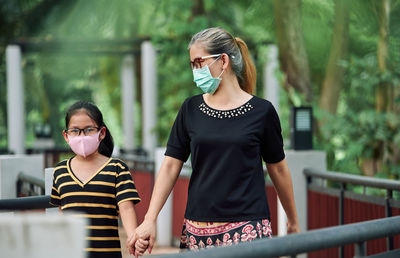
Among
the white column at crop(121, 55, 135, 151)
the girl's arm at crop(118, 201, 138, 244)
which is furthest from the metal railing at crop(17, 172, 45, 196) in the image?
the white column at crop(121, 55, 135, 151)

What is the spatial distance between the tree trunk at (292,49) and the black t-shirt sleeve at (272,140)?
762 centimetres

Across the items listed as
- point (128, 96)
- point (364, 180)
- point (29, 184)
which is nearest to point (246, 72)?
point (364, 180)

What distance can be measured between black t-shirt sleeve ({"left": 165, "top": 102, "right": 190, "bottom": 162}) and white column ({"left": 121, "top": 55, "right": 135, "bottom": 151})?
12.8m

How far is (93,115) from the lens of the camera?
316 centimetres

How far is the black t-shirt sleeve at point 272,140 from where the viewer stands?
2.93 meters

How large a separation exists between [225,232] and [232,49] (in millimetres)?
799

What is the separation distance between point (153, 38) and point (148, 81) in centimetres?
88

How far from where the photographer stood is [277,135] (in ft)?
9.78

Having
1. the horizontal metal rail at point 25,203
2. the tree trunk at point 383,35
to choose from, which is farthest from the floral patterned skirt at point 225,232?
the tree trunk at point 383,35

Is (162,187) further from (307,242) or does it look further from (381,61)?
(381,61)

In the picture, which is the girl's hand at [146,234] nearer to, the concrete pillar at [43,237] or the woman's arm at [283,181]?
the woman's arm at [283,181]

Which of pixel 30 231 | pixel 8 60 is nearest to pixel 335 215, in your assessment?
pixel 30 231

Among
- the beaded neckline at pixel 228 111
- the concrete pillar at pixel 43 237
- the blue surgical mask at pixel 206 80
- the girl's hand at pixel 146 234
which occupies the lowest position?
the girl's hand at pixel 146 234

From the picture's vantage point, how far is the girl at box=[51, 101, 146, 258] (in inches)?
116
